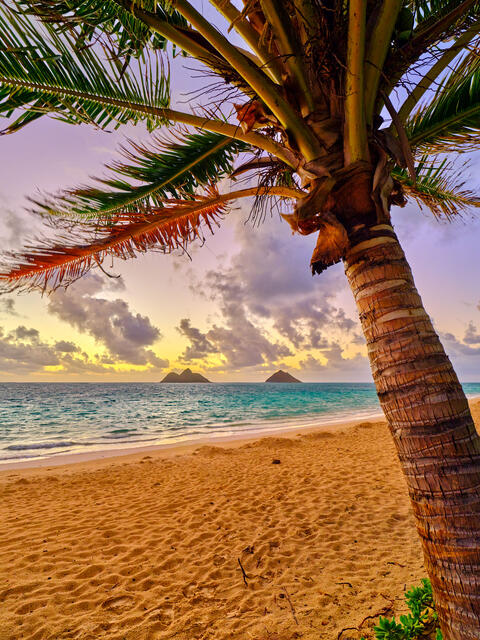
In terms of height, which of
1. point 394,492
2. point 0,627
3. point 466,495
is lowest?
point 394,492

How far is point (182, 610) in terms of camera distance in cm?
289

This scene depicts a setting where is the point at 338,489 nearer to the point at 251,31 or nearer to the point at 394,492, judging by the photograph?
the point at 394,492

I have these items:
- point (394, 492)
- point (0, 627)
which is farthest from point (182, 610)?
point (394, 492)

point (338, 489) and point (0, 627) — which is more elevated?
point (0, 627)

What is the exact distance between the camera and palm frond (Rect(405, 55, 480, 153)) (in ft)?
8.73

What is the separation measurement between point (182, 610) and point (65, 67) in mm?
4659

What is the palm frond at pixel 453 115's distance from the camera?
2660 mm

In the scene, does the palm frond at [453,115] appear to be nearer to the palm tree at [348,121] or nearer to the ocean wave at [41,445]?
the palm tree at [348,121]

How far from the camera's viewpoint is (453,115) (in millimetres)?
2854

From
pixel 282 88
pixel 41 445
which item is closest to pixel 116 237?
pixel 282 88

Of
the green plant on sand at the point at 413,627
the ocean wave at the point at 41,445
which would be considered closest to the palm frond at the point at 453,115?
the green plant on sand at the point at 413,627

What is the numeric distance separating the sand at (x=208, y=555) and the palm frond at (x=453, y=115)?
13.7ft

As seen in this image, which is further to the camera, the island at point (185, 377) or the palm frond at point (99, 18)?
the island at point (185, 377)

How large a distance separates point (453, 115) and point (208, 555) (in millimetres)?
5318
